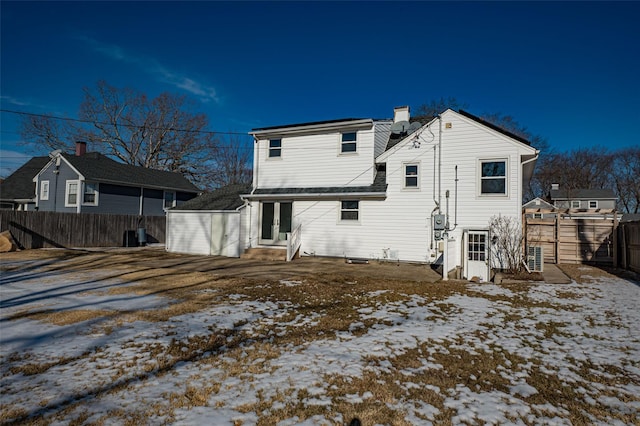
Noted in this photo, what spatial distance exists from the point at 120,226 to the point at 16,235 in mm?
4853

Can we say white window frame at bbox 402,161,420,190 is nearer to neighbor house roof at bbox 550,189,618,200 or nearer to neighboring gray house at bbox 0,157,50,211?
neighboring gray house at bbox 0,157,50,211

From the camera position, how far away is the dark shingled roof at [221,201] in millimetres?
16992

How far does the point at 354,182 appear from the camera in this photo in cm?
1455

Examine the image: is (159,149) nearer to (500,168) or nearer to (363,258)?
(363,258)

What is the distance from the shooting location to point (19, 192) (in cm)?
2553

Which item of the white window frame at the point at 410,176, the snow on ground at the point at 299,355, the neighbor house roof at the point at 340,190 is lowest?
the snow on ground at the point at 299,355

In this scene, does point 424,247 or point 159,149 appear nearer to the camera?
point 424,247

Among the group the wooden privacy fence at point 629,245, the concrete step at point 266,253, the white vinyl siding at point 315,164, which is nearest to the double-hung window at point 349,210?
the white vinyl siding at point 315,164

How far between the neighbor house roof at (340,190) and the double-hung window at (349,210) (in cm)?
58

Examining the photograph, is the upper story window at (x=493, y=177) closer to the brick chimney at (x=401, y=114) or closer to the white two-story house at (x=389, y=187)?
the white two-story house at (x=389, y=187)

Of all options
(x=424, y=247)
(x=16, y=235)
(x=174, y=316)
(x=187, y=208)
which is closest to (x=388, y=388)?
(x=174, y=316)

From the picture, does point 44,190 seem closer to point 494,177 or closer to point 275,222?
point 275,222

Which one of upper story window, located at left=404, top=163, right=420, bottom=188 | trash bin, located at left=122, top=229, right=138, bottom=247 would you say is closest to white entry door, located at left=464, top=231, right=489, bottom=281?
upper story window, located at left=404, top=163, right=420, bottom=188

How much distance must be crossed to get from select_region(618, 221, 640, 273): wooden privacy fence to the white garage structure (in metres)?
14.8
